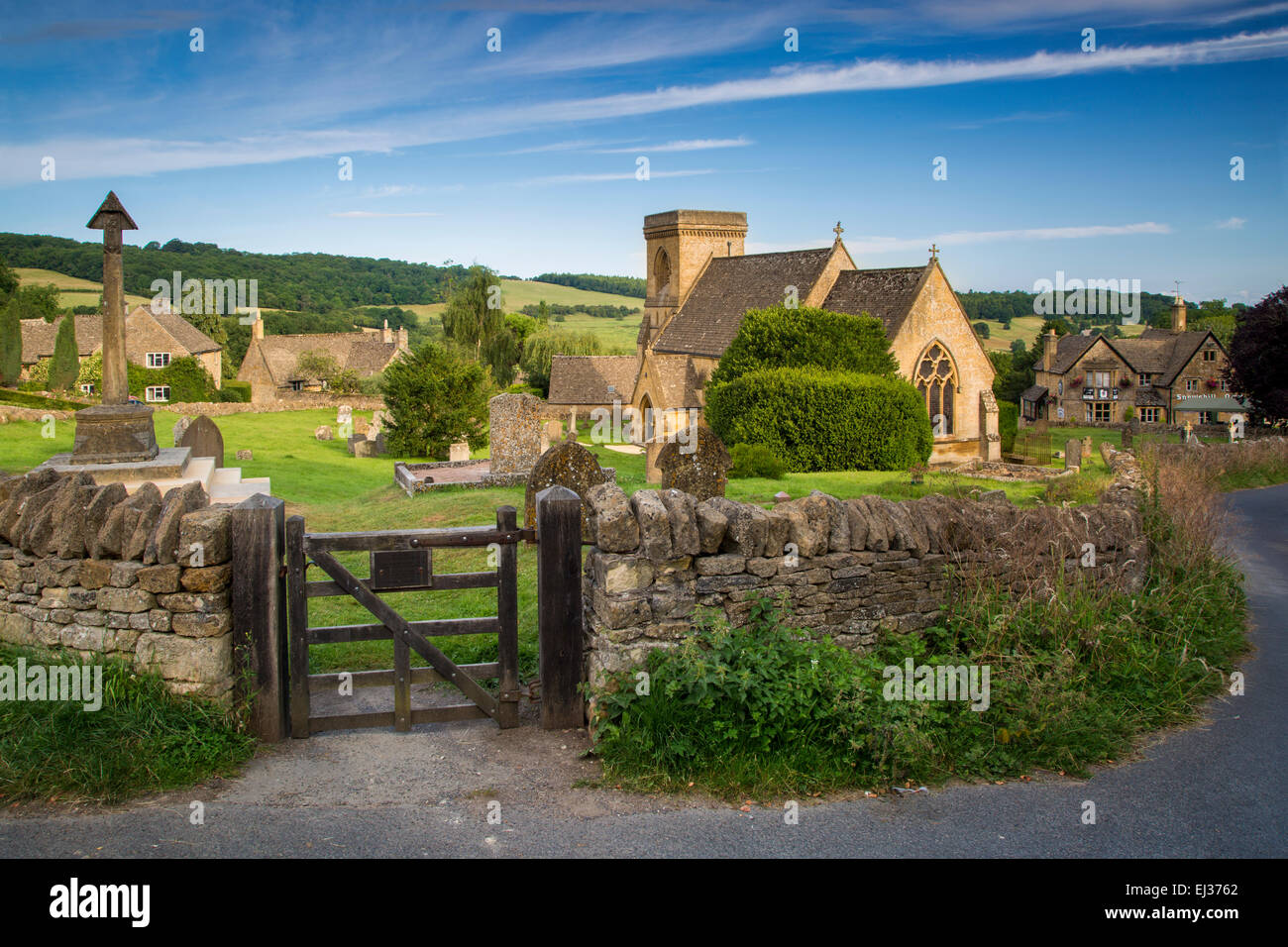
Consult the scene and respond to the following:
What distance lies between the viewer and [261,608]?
6.28 meters

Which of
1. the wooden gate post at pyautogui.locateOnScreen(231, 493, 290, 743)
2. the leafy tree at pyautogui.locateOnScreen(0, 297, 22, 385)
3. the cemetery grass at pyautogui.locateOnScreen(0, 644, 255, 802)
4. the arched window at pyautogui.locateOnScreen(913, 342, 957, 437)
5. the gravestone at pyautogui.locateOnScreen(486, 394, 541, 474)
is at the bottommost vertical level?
the cemetery grass at pyautogui.locateOnScreen(0, 644, 255, 802)

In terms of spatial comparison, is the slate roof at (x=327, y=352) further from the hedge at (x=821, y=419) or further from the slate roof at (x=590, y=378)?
the hedge at (x=821, y=419)

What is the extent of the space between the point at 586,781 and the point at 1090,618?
4.43 metres

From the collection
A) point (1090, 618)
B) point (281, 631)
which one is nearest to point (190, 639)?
point (281, 631)

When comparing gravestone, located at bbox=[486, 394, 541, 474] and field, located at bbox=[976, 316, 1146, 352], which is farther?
field, located at bbox=[976, 316, 1146, 352]

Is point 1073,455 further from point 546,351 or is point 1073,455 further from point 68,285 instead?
point 68,285

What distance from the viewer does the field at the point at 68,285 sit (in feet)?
276

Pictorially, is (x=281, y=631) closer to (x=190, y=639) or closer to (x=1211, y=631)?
(x=190, y=639)

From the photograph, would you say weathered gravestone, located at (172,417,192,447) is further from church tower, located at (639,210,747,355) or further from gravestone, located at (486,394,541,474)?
church tower, located at (639,210,747,355)

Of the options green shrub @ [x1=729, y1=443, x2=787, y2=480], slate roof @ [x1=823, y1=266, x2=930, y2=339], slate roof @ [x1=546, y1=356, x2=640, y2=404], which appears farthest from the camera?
slate roof @ [x1=546, y1=356, x2=640, y2=404]

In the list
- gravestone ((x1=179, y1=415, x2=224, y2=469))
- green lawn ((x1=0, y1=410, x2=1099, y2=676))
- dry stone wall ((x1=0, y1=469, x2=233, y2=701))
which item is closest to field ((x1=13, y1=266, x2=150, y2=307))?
green lawn ((x1=0, y1=410, x2=1099, y2=676))

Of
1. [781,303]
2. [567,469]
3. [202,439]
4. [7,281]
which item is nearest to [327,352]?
[7,281]

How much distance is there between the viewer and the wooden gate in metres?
6.45

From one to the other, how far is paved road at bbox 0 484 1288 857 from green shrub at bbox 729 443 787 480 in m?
19.2
